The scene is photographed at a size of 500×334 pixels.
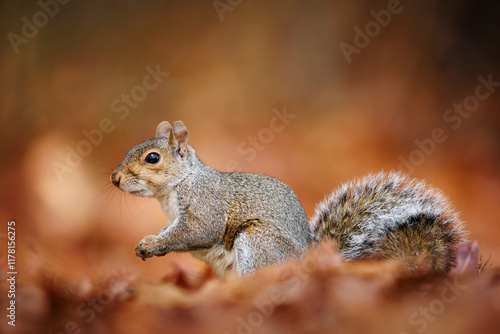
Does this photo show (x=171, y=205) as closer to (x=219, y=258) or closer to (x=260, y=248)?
(x=219, y=258)

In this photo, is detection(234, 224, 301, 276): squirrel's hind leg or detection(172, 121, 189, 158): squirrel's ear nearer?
detection(234, 224, 301, 276): squirrel's hind leg

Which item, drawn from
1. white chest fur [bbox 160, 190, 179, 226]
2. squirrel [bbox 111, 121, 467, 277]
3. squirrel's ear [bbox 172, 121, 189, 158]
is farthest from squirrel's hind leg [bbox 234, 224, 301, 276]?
squirrel's ear [bbox 172, 121, 189, 158]

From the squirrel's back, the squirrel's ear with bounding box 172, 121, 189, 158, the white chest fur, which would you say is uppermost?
the squirrel's ear with bounding box 172, 121, 189, 158

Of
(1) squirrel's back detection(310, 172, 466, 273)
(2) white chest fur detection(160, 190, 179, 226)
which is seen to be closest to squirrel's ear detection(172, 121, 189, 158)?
(2) white chest fur detection(160, 190, 179, 226)

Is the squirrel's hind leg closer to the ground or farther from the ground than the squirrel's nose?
closer to the ground

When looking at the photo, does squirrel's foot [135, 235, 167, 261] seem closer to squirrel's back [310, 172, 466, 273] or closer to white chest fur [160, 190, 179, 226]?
white chest fur [160, 190, 179, 226]

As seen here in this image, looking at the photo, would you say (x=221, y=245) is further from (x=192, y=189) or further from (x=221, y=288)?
(x=221, y=288)

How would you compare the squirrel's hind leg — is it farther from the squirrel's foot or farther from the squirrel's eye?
the squirrel's eye
